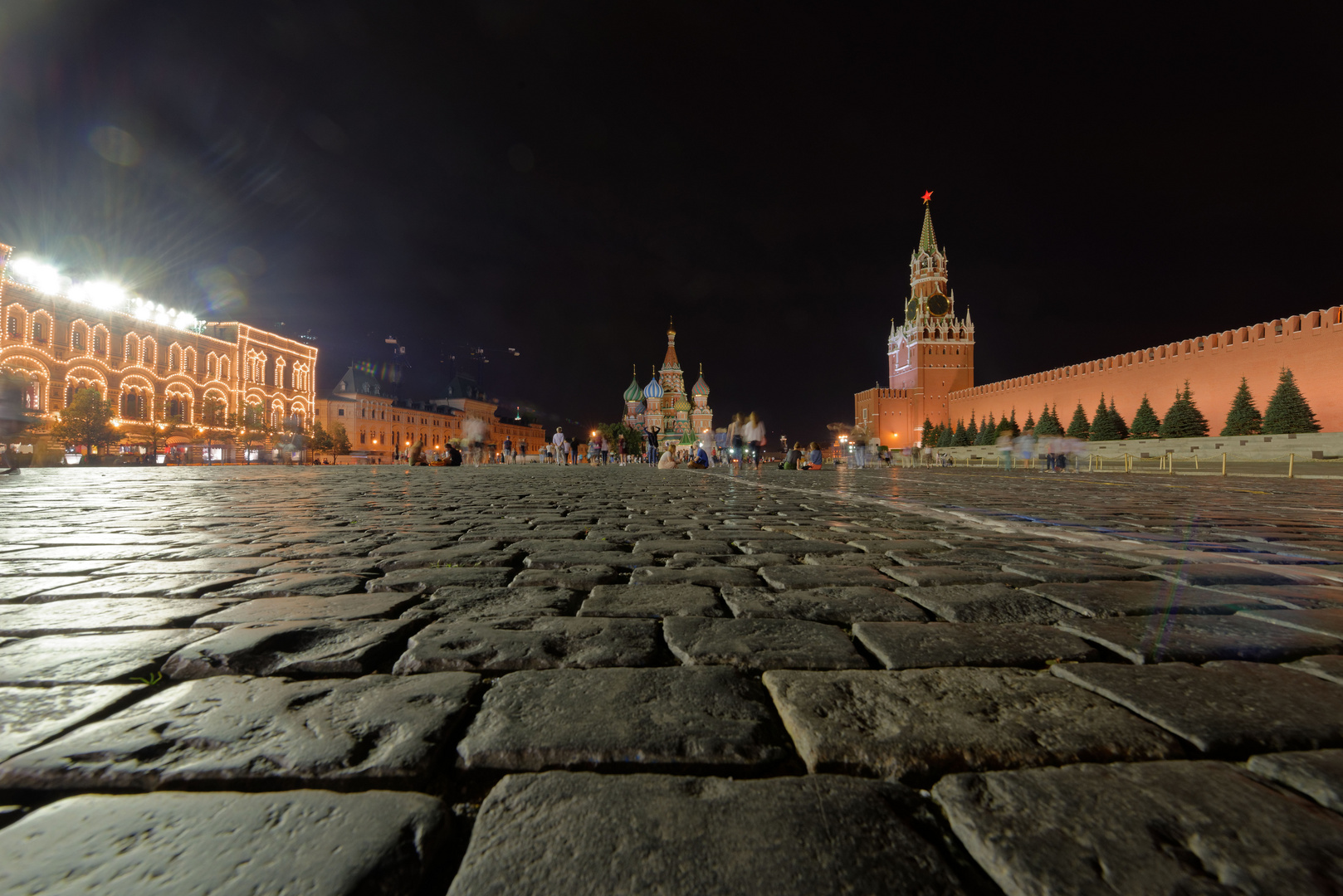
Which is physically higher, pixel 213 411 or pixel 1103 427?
pixel 213 411

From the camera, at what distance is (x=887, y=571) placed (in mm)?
2844

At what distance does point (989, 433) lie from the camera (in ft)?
171

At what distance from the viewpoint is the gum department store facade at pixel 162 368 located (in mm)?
38344

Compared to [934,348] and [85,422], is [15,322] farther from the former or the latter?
[934,348]

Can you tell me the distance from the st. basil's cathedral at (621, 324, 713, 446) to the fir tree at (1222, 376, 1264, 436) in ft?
254

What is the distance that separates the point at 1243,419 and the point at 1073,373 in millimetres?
19437

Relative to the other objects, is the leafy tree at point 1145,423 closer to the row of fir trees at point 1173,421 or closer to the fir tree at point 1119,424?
the row of fir trees at point 1173,421

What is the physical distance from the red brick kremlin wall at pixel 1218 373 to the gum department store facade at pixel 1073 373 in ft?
0.16

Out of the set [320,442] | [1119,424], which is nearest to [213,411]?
[320,442]

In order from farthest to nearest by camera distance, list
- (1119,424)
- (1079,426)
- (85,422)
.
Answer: (1079,426), (1119,424), (85,422)

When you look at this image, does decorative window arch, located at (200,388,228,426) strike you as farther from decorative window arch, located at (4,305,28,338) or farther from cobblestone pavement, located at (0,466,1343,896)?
cobblestone pavement, located at (0,466,1343,896)

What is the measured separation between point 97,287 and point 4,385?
143 ft

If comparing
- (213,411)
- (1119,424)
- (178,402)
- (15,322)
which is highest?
(15,322)

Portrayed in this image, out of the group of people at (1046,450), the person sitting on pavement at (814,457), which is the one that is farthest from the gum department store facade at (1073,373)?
the person sitting on pavement at (814,457)
